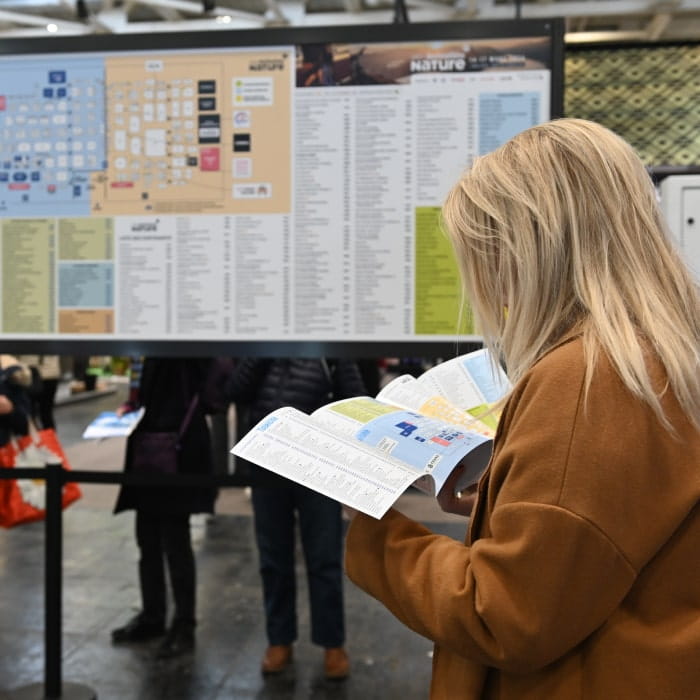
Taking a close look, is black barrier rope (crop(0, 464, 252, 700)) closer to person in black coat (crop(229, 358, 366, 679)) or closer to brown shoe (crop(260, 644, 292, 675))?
person in black coat (crop(229, 358, 366, 679))

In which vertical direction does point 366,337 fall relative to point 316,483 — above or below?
above

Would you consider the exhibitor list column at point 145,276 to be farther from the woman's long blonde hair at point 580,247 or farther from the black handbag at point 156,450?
the woman's long blonde hair at point 580,247

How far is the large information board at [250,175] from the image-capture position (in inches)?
97.8

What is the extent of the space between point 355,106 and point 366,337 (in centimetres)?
73

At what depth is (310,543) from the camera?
10.3ft

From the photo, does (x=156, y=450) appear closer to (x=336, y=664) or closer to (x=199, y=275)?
(x=199, y=275)

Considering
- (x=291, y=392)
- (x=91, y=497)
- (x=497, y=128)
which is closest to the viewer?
(x=497, y=128)

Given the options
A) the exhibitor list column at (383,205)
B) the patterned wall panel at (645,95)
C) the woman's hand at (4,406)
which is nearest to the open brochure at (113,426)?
the exhibitor list column at (383,205)

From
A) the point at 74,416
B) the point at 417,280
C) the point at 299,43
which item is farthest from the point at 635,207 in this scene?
the point at 74,416

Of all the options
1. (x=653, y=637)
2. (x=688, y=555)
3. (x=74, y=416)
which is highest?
(x=688, y=555)

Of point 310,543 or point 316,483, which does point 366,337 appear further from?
point 316,483

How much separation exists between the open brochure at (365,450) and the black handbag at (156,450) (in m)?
2.07

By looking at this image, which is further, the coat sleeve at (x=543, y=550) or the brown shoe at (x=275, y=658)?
the brown shoe at (x=275, y=658)

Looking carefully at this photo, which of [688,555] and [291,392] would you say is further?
[291,392]
